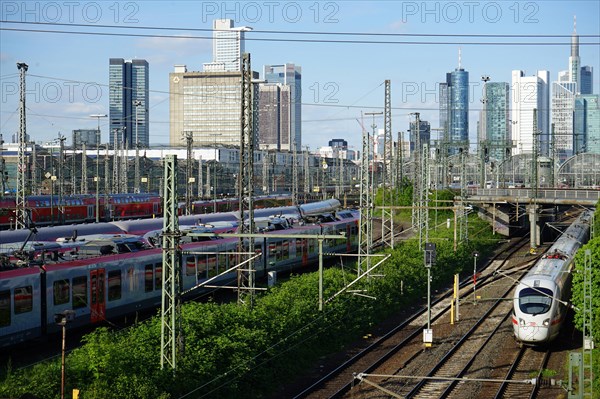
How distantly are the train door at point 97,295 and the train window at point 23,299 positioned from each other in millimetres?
2843

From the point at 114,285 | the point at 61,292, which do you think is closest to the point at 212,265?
the point at 114,285

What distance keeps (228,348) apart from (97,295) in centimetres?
642

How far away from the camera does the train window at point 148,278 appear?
28094 mm

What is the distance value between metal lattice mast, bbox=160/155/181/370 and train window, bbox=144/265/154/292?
9613mm

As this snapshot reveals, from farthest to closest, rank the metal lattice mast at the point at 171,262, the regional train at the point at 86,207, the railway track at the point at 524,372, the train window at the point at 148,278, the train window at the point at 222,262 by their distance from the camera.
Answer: the regional train at the point at 86,207 < the train window at the point at 222,262 < the train window at the point at 148,278 < the railway track at the point at 524,372 < the metal lattice mast at the point at 171,262

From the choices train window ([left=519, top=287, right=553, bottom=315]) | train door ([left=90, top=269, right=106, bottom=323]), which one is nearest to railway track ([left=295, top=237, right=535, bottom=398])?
train window ([left=519, top=287, right=553, bottom=315])

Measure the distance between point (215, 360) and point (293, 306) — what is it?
653 centimetres

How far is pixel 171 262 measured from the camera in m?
18.0

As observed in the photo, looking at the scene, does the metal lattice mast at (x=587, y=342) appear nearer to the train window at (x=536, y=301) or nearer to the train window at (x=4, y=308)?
the train window at (x=536, y=301)

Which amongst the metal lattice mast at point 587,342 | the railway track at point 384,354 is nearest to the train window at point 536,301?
the metal lattice mast at point 587,342

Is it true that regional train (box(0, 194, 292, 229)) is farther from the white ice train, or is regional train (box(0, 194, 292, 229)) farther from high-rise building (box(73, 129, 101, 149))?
the white ice train

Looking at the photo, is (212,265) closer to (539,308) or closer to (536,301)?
→ (536,301)

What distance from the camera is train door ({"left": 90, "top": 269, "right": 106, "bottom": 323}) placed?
82.8 feet

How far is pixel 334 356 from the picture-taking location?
25.9m
